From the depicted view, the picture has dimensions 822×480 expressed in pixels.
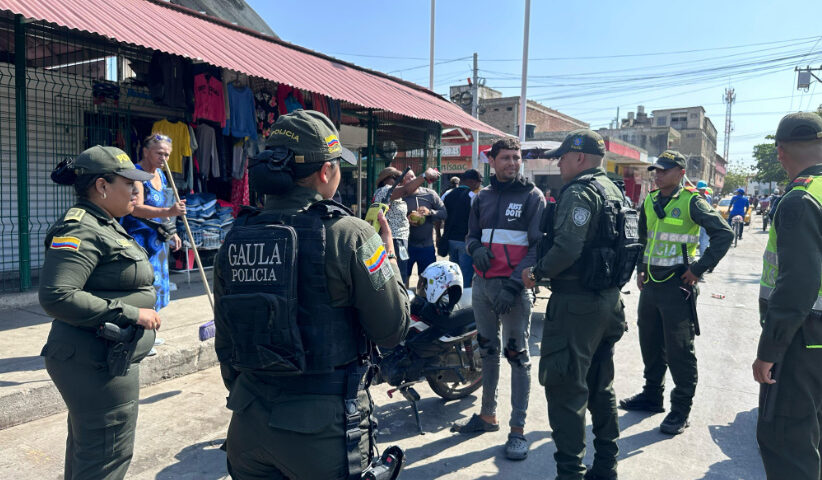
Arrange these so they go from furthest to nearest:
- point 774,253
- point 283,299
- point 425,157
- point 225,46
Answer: point 425,157 → point 225,46 → point 774,253 → point 283,299

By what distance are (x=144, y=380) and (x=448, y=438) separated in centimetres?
261

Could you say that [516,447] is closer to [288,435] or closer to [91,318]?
[288,435]

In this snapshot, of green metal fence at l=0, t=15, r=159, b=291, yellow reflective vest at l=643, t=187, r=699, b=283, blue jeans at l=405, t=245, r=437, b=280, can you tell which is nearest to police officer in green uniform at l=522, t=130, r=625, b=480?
yellow reflective vest at l=643, t=187, r=699, b=283

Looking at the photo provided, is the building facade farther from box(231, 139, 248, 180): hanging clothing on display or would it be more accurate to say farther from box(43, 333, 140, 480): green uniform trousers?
box(43, 333, 140, 480): green uniform trousers

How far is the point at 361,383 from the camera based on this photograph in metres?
1.92

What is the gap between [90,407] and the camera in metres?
2.28

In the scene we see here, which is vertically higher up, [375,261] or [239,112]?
[239,112]

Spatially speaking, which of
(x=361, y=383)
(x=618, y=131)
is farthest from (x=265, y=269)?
(x=618, y=131)

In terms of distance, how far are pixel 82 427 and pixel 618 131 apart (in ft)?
202

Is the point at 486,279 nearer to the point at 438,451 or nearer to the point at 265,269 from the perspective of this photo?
the point at 438,451

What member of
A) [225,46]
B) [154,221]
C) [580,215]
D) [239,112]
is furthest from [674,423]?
[239,112]

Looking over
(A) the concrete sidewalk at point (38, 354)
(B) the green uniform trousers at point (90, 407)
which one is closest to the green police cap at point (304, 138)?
(B) the green uniform trousers at point (90, 407)

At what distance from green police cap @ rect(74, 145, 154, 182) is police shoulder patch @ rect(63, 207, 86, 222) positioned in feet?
0.61

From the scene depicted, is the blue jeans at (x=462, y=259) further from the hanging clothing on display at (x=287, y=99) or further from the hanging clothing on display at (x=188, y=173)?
the hanging clothing on display at (x=188, y=173)
